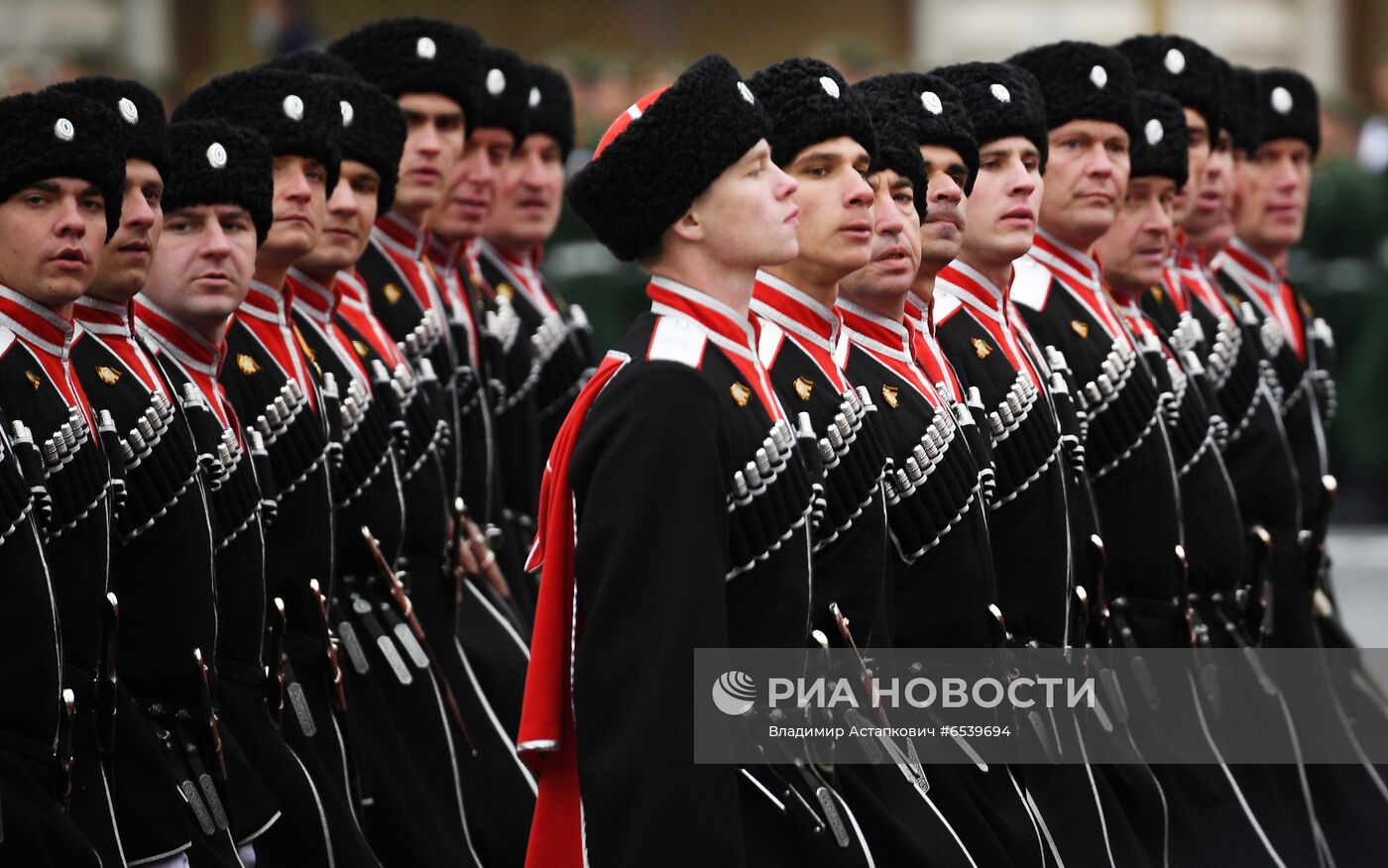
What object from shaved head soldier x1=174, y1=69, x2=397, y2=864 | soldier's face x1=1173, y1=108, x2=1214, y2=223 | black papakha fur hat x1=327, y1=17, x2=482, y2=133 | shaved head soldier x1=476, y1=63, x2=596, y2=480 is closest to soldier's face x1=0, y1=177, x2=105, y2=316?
shaved head soldier x1=174, y1=69, x2=397, y2=864

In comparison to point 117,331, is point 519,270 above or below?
above

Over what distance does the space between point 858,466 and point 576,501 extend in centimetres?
76

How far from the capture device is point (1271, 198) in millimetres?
8852

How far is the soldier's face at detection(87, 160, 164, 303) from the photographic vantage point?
5.65 metres

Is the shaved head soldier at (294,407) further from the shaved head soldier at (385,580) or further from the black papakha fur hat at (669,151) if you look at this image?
the black papakha fur hat at (669,151)

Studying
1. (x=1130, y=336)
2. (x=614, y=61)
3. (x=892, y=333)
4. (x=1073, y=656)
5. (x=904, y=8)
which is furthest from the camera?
(x=904, y=8)

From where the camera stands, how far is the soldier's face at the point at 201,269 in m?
6.04

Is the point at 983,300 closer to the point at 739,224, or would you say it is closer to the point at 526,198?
the point at 739,224

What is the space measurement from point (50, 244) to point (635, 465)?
4.64ft

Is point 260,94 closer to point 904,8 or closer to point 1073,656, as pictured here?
point 1073,656

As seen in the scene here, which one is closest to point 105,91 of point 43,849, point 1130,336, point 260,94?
point 260,94

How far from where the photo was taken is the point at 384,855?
6645mm

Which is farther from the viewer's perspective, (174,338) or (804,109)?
(174,338)

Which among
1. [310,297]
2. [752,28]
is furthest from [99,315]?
[752,28]
